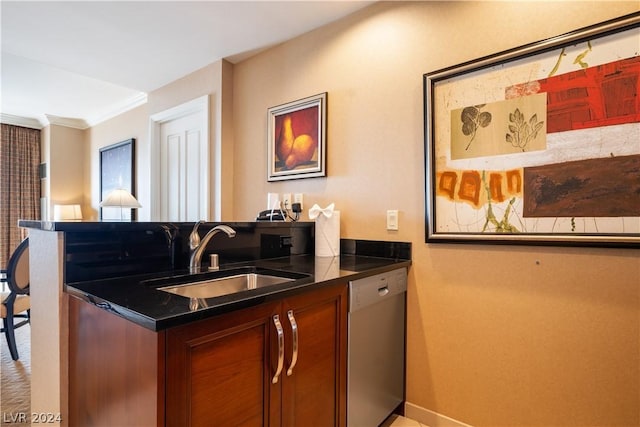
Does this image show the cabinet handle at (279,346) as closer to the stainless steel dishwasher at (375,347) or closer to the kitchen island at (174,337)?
the kitchen island at (174,337)

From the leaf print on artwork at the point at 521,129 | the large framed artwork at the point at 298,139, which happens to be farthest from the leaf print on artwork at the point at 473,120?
the large framed artwork at the point at 298,139

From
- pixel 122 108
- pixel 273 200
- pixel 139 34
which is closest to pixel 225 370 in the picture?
pixel 273 200

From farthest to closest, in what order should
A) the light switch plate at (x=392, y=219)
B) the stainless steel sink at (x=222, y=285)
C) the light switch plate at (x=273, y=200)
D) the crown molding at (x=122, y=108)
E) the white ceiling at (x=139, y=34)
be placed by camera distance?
1. the crown molding at (x=122, y=108)
2. the light switch plate at (x=273, y=200)
3. the white ceiling at (x=139, y=34)
4. the light switch plate at (x=392, y=219)
5. the stainless steel sink at (x=222, y=285)

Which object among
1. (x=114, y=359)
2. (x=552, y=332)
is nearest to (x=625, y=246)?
(x=552, y=332)

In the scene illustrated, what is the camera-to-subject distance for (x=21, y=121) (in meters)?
4.77

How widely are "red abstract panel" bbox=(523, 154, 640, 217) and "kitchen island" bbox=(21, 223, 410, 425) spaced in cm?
77

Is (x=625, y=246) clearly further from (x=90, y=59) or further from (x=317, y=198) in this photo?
(x=90, y=59)

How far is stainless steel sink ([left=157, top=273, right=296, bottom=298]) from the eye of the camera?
4.50 ft

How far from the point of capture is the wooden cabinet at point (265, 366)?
880 millimetres

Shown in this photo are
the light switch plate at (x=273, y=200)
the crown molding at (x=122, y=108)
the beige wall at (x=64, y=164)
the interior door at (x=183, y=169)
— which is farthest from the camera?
the beige wall at (x=64, y=164)

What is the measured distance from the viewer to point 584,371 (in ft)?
4.53

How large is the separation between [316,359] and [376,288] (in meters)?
0.47

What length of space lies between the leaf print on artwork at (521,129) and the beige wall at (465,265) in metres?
0.35

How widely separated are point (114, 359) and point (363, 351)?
1.01 metres
